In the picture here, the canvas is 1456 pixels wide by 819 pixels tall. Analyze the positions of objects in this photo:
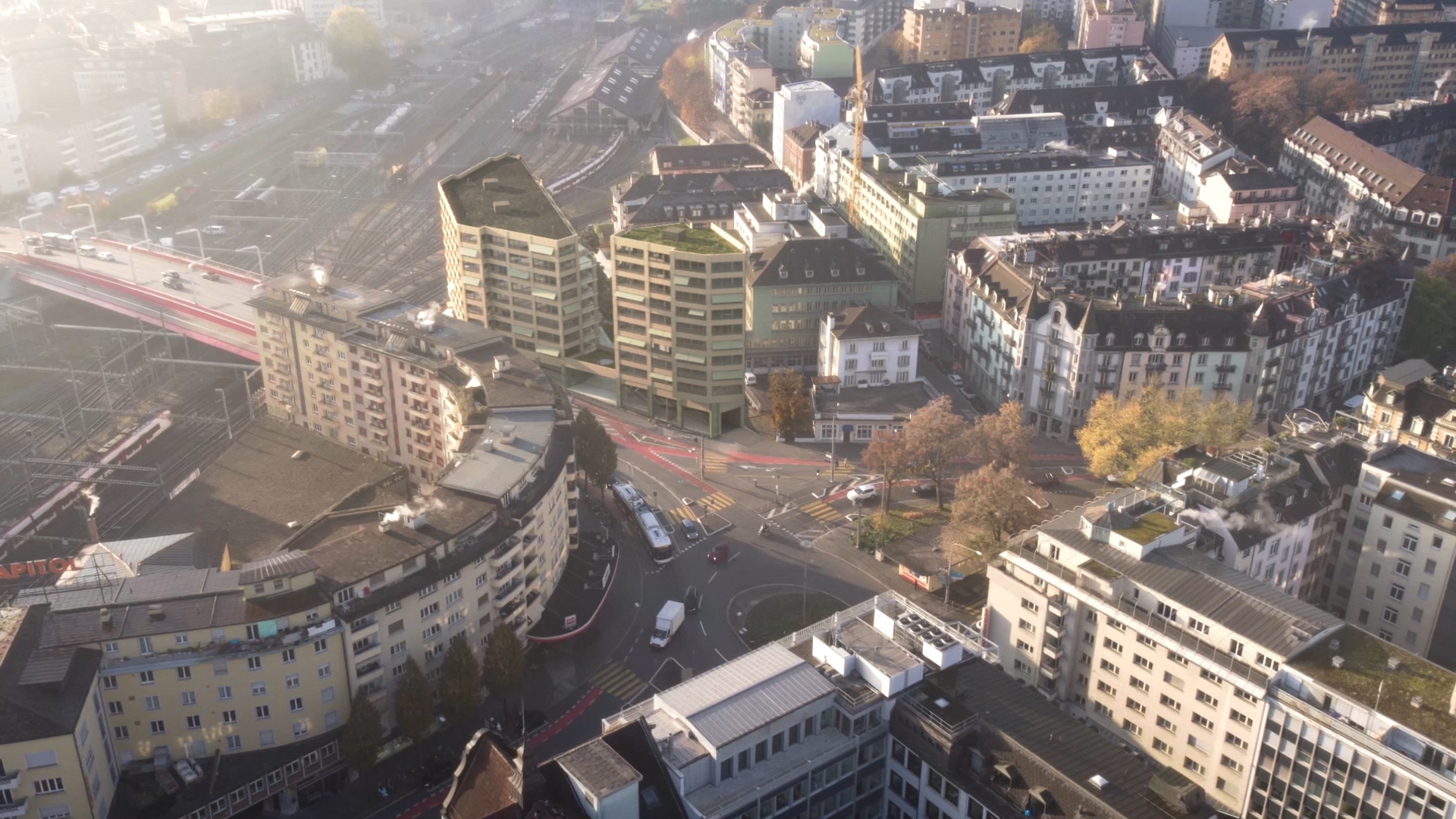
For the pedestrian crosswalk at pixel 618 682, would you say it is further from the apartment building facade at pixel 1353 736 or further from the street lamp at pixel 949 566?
the apartment building facade at pixel 1353 736

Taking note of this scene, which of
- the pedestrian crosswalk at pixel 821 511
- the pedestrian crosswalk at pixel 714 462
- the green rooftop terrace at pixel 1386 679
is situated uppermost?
the green rooftop terrace at pixel 1386 679

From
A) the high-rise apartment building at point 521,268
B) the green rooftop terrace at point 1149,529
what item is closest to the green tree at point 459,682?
the green rooftop terrace at point 1149,529

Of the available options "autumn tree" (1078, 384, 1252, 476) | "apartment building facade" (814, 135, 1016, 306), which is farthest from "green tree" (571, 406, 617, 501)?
"apartment building facade" (814, 135, 1016, 306)

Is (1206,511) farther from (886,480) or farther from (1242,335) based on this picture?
(1242,335)

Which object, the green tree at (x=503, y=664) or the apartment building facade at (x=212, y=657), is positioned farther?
the green tree at (x=503, y=664)

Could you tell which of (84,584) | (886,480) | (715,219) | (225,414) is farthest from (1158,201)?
(84,584)

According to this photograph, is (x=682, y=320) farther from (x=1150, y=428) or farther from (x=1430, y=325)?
(x=1430, y=325)
